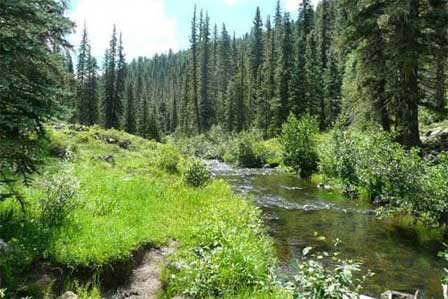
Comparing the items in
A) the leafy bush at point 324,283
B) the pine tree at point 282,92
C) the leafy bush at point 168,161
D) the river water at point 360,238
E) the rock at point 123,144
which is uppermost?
the pine tree at point 282,92

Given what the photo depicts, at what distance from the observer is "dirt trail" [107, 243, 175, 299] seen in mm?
8080

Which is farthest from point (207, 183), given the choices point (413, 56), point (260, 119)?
point (260, 119)

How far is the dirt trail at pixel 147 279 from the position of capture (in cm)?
808

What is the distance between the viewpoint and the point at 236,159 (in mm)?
47219

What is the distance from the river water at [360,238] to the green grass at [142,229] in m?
1.59

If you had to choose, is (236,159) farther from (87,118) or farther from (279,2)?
(279,2)

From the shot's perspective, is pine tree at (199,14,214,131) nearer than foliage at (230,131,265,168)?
No

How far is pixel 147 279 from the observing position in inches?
339

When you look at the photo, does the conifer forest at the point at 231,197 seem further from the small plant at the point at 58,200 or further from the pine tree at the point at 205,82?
the pine tree at the point at 205,82

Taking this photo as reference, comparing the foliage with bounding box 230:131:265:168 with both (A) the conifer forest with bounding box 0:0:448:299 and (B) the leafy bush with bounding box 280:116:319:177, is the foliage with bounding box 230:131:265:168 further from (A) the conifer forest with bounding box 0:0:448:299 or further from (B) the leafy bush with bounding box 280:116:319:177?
(B) the leafy bush with bounding box 280:116:319:177

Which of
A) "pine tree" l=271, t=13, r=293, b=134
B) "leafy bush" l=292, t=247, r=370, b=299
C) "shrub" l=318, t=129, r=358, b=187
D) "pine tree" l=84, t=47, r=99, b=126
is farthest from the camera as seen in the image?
"pine tree" l=84, t=47, r=99, b=126

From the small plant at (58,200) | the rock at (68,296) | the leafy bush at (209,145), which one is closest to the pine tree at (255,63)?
the leafy bush at (209,145)

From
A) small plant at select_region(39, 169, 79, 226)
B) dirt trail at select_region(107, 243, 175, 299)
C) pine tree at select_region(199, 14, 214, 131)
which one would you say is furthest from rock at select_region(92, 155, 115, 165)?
pine tree at select_region(199, 14, 214, 131)

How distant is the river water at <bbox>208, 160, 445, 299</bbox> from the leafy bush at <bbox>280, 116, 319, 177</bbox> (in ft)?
30.1
